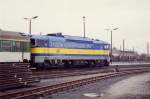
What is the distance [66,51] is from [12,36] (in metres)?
9.69

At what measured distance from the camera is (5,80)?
59.4 ft

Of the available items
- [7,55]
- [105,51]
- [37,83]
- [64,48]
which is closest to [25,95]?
[37,83]

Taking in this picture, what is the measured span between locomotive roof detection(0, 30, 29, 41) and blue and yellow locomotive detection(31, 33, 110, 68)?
6.33 ft

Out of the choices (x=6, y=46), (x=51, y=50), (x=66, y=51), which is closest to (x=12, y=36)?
(x=6, y=46)

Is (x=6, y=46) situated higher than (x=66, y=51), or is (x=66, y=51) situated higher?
(x=6, y=46)

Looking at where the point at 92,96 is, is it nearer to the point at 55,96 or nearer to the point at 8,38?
the point at 55,96

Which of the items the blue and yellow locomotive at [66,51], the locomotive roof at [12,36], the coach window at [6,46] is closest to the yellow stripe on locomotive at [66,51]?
the blue and yellow locomotive at [66,51]

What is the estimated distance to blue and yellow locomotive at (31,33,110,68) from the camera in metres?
32.9

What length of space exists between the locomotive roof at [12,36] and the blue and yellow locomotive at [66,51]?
75.9 inches

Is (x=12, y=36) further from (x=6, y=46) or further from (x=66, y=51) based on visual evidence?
(x=66, y=51)

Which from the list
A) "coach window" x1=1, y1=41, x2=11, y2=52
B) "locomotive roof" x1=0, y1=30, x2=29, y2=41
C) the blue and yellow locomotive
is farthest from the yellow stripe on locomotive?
"coach window" x1=1, y1=41, x2=11, y2=52

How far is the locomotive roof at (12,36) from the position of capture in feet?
92.7

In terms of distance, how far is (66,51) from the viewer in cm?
3747

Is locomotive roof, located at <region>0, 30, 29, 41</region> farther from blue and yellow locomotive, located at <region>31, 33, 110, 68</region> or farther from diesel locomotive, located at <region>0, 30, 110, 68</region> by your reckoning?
blue and yellow locomotive, located at <region>31, 33, 110, 68</region>
